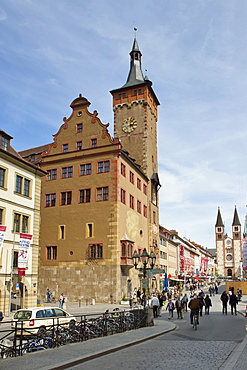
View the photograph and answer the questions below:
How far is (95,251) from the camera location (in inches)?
1754

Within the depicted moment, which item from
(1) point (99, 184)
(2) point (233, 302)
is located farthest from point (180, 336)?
(1) point (99, 184)

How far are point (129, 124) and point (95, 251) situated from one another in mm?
22826

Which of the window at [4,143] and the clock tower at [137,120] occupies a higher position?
the clock tower at [137,120]

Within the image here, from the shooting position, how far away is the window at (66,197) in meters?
47.8

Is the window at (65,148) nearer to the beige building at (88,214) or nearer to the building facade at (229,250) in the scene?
the beige building at (88,214)

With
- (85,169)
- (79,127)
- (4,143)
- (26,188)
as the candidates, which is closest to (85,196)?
(85,169)

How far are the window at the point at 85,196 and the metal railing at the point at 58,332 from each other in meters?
26.0

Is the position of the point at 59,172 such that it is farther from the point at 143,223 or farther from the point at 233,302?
the point at 233,302

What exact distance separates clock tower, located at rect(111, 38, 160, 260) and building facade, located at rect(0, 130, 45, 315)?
24.3m

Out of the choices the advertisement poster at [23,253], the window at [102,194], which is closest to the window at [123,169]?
the window at [102,194]

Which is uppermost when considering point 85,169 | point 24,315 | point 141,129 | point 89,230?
point 141,129

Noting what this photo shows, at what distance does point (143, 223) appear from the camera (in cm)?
5419

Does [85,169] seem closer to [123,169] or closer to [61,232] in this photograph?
[123,169]

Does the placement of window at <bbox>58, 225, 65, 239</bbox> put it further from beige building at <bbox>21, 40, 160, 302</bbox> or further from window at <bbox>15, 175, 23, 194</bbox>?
window at <bbox>15, 175, 23, 194</bbox>
